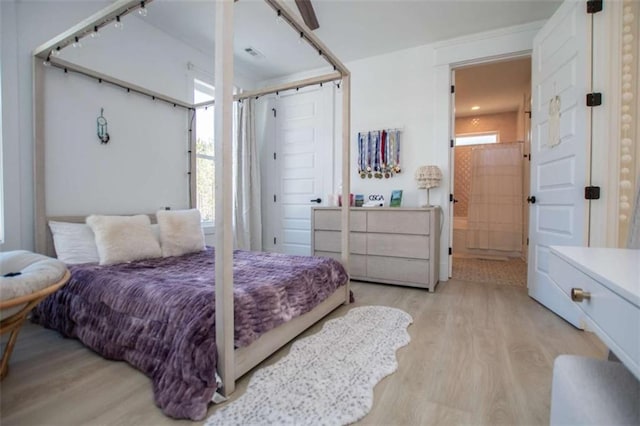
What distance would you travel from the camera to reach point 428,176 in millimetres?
3289

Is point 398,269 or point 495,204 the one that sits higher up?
point 495,204

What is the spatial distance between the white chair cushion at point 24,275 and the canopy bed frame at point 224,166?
759mm

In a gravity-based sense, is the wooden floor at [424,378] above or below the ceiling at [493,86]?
below

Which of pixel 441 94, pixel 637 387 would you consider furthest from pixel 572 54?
pixel 637 387

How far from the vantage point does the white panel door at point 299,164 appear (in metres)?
4.17

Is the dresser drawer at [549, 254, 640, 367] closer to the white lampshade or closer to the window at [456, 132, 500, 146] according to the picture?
the white lampshade

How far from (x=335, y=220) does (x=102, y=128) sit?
2.52m

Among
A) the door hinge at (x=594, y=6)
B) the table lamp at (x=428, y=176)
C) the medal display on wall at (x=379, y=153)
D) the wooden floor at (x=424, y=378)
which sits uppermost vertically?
the door hinge at (x=594, y=6)

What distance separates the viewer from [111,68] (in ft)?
9.02

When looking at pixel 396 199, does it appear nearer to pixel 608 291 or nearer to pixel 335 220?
pixel 335 220

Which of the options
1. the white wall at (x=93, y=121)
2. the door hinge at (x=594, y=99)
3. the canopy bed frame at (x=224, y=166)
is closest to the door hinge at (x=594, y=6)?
the door hinge at (x=594, y=99)

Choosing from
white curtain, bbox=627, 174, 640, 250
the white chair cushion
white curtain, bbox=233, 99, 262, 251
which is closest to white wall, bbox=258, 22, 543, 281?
white curtain, bbox=233, 99, 262, 251

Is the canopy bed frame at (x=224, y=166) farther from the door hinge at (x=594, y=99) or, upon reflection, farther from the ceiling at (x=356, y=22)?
the door hinge at (x=594, y=99)

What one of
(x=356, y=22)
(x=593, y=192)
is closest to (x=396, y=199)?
(x=593, y=192)
